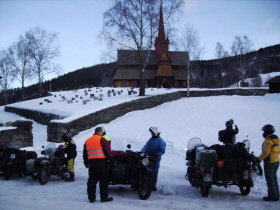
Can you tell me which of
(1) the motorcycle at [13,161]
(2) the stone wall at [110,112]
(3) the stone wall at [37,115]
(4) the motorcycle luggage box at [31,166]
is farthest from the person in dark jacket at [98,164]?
(3) the stone wall at [37,115]

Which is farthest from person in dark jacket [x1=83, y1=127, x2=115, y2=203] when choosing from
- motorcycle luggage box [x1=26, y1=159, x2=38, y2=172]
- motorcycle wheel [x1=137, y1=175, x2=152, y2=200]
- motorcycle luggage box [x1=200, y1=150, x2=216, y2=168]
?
motorcycle luggage box [x1=26, y1=159, x2=38, y2=172]

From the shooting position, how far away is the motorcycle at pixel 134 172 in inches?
273

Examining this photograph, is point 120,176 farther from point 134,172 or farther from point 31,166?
point 31,166

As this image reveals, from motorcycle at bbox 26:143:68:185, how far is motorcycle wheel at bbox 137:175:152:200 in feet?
10.0

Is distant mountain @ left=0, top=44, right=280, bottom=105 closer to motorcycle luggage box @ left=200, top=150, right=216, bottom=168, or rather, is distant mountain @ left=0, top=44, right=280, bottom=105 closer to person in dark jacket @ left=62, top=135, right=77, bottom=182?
person in dark jacket @ left=62, top=135, right=77, bottom=182

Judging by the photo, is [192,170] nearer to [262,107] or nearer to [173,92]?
[262,107]

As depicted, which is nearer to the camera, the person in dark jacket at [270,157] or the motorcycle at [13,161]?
the person in dark jacket at [270,157]

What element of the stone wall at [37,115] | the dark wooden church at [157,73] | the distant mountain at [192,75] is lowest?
the stone wall at [37,115]

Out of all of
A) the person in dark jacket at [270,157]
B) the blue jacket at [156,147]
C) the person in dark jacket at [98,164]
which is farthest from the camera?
the blue jacket at [156,147]

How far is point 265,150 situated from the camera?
6785 mm

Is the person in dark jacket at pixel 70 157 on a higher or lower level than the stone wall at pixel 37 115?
lower

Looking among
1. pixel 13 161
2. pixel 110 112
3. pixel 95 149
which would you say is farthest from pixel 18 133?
pixel 95 149

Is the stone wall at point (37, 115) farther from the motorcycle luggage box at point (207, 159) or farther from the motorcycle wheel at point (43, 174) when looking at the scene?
the motorcycle luggage box at point (207, 159)

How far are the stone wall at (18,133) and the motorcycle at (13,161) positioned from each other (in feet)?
16.0
